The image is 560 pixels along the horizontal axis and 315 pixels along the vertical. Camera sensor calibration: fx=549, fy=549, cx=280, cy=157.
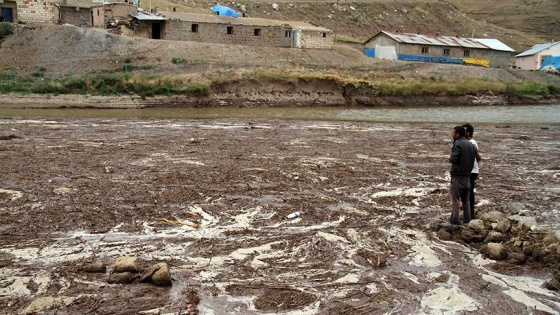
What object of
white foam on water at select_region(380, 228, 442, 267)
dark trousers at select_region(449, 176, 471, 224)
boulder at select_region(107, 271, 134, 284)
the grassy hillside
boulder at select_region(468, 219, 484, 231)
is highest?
the grassy hillside

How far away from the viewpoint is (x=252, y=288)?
866 centimetres

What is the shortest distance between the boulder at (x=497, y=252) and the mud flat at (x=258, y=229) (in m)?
0.15

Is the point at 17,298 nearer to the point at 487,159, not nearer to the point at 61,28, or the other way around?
the point at 487,159

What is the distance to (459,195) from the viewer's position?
11.6 m

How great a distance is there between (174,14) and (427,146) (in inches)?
1815

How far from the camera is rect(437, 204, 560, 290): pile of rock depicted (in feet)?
32.9

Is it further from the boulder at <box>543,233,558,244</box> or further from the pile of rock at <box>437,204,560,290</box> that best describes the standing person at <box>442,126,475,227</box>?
the boulder at <box>543,233,558,244</box>

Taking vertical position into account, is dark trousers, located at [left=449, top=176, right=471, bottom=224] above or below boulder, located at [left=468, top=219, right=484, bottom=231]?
above

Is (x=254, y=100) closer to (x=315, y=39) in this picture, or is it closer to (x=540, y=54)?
(x=315, y=39)

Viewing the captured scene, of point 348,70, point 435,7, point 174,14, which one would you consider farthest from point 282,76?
point 435,7

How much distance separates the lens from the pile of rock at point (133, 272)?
854 centimetres

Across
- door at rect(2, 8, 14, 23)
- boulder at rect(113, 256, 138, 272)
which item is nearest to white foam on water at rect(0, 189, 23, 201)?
boulder at rect(113, 256, 138, 272)

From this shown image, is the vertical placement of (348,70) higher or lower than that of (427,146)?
higher

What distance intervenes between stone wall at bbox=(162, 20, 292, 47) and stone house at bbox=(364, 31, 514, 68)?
48.5 feet
